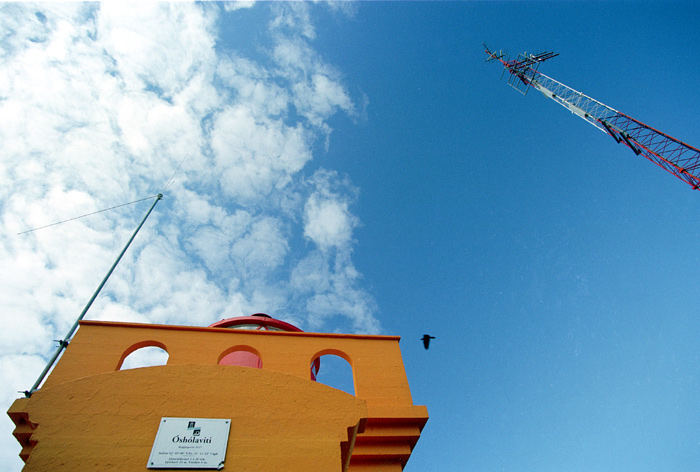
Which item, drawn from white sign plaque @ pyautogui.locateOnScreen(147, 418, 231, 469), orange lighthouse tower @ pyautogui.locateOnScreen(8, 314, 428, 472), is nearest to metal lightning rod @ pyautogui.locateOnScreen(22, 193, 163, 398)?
orange lighthouse tower @ pyautogui.locateOnScreen(8, 314, 428, 472)

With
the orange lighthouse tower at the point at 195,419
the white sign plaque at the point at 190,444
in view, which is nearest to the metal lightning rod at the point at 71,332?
the orange lighthouse tower at the point at 195,419

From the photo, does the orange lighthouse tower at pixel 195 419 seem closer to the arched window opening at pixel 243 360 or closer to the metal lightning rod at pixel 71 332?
the metal lightning rod at pixel 71 332

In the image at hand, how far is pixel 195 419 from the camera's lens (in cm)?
552

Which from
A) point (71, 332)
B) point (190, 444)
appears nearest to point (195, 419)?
point (190, 444)

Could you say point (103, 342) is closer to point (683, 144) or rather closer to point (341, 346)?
point (341, 346)

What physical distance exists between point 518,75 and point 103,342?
35.8 m

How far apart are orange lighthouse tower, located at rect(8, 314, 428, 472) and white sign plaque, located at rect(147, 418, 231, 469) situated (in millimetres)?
13

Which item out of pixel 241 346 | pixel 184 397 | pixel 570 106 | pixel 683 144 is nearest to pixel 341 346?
pixel 241 346

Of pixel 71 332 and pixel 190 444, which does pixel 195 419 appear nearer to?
pixel 190 444

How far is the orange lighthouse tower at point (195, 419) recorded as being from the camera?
5.14m

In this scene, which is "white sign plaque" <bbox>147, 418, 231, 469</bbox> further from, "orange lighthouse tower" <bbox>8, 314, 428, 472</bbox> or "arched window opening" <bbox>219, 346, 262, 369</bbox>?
"arched window opening" <bbox>219, 346, 262, 369</bbox>

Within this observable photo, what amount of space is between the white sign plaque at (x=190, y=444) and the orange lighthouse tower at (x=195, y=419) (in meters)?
0.01

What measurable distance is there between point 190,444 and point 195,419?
1.14 ft

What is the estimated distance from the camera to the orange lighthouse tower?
5.14 m
